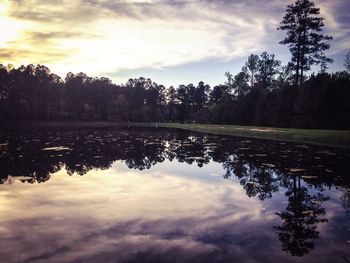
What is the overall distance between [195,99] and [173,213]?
409ft

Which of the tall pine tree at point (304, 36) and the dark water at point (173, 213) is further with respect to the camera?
the tall pine tree at point (304, 36)

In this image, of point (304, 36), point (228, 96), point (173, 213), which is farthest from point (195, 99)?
point (173, 213)

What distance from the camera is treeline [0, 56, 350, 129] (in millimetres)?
44438

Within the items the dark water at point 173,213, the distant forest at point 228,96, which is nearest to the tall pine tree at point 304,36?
the distant forest at point 228,96

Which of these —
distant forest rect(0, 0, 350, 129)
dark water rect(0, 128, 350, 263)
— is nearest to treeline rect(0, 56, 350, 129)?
distant forest rect(0, 0, 350, 129)

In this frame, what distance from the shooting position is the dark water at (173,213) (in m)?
6.42

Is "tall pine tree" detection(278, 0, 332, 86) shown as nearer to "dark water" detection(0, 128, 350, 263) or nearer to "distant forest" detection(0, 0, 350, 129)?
"distant forest" detection(0, 0, 350, 129)

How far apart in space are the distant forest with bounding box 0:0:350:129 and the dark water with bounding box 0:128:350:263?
30225mm

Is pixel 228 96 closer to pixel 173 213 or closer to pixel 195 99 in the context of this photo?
pixel 195 99

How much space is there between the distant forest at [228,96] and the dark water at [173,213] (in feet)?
99.2

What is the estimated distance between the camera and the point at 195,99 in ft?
435

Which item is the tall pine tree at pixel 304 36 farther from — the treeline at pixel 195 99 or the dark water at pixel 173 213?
the dark water at pixel 173 213

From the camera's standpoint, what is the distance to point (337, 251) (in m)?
6.50

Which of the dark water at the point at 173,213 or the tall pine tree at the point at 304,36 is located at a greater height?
the tall pine tree at the point at 304,36
